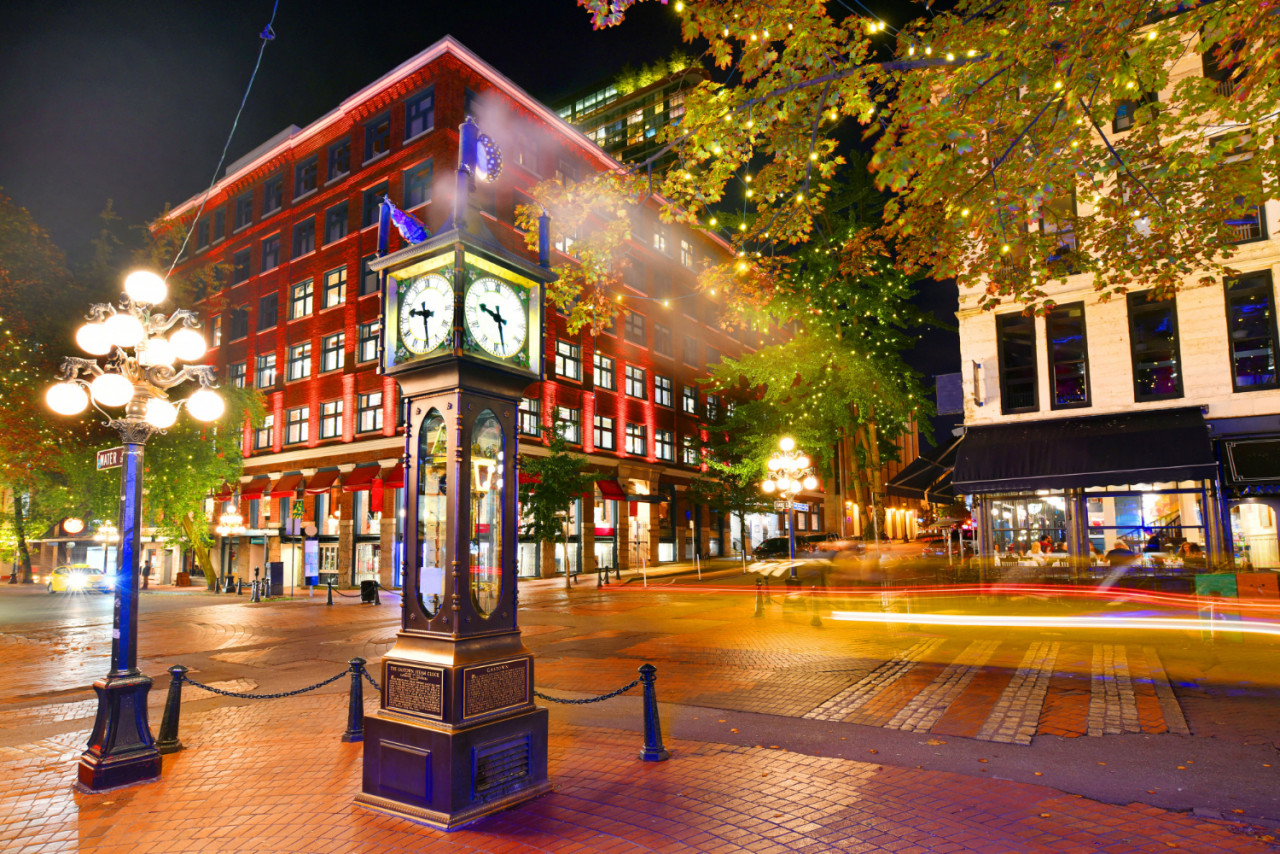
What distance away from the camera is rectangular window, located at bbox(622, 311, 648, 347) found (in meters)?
42.4

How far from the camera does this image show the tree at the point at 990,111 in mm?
6777

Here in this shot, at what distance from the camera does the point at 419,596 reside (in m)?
5.72

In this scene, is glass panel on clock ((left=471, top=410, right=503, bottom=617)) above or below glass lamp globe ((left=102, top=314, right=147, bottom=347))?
below

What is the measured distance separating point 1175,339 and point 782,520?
38.5 metres

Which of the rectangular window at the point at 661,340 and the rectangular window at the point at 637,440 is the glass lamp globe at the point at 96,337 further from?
the rectangular window at the point at 661,340

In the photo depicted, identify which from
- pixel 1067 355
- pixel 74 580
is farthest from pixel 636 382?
pixel 74 580

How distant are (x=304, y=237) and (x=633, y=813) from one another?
3941cm

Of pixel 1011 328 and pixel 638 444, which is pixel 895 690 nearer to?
pixel 1011 328

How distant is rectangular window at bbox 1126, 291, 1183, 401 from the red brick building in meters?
15.6

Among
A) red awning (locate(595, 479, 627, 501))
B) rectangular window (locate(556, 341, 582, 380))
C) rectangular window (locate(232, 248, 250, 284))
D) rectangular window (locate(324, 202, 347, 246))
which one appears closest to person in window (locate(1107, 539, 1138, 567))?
red awning (locate(595, 479, 627, 501))

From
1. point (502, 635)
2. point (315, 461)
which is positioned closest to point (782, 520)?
point (315, 461)

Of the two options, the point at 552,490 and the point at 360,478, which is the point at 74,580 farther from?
the point at 552,490

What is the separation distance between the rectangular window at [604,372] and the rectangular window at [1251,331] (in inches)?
1072

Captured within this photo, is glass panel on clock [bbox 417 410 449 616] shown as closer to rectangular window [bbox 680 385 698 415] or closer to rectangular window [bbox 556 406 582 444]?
rectangular window [bbox 556 406 582 444]
